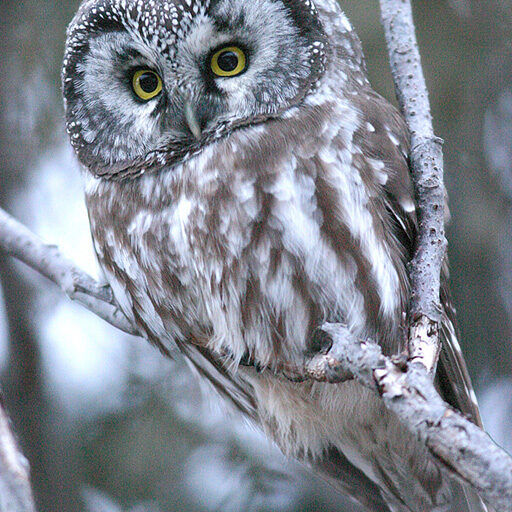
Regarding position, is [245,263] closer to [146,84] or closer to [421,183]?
[421,183]

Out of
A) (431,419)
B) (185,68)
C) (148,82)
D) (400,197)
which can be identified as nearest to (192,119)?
(185,68)

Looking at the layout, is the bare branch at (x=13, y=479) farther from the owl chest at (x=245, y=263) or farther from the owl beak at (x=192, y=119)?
the owl beak at (x=192, y=119)

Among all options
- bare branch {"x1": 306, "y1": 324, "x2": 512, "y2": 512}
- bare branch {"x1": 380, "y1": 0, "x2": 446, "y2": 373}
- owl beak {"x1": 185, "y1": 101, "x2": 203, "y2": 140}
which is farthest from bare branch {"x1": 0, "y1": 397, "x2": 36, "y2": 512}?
owl beak {"x1": 185, "y1": 101, "x2": 203, "y2": 140}

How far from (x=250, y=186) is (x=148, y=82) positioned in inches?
22.0

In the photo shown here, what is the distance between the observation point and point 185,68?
2.81 meters

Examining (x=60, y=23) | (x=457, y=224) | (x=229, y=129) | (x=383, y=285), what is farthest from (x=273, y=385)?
(x=60, y=23)

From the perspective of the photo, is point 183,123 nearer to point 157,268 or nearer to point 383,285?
point 157,268

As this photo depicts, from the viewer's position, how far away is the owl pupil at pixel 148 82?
2953 mm

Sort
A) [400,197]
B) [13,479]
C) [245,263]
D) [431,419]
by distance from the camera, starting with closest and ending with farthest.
Result: [13,479]
[431,419]
[245,263]
[400,197]

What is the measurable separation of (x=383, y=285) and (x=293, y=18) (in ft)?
3.25

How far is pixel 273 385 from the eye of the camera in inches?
121

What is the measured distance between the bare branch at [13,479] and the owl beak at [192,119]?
1427 mm

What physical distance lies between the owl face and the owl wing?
10.1 inches

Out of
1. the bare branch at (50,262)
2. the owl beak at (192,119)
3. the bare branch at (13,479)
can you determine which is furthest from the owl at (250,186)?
the bare branch at (13,479)
